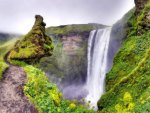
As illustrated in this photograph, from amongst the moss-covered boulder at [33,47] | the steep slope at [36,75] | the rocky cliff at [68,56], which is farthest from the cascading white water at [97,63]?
the steep slope at [36,75]

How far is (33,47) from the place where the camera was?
44281mm

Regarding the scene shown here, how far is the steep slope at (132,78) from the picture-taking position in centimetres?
4081

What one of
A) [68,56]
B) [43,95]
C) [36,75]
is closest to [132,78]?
[36,75]

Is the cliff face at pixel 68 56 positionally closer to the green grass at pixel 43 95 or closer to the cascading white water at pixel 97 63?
the cascading white water at pixel 97 63

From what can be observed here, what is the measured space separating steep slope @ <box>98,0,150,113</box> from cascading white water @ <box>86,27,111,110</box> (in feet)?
66.5

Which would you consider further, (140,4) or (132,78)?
(140,4)

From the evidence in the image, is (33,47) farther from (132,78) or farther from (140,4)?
(140,4)

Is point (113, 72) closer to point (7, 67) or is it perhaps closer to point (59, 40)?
point (7, 67)

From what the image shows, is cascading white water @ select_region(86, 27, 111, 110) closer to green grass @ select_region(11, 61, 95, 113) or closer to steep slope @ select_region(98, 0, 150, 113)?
steep slope @ select_region(98, 0, 150, 113)

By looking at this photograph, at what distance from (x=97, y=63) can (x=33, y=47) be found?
187ft

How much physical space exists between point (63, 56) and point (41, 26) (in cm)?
7076

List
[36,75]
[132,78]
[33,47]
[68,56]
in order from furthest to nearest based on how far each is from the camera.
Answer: [68,56], [132,78], [33,47], [36,75]

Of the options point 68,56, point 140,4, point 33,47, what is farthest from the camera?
point 68,56

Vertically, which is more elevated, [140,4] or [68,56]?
[140,4]
